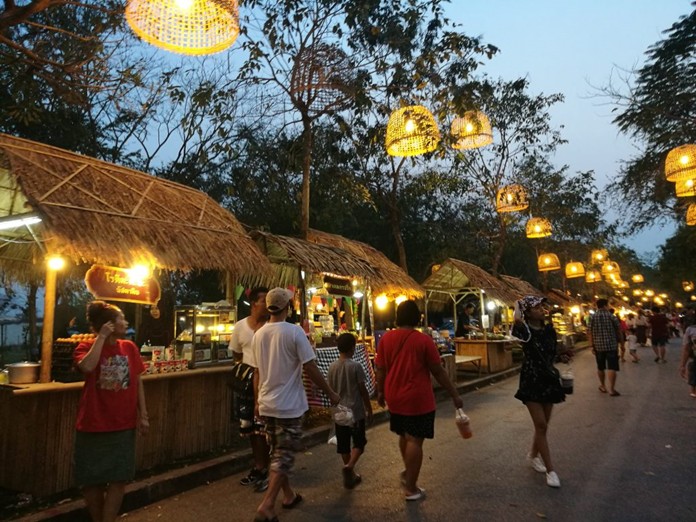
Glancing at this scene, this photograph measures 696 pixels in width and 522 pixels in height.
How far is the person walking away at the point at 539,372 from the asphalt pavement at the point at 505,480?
39 cm

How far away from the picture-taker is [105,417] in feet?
11.5

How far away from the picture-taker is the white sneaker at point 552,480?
4.78 meters

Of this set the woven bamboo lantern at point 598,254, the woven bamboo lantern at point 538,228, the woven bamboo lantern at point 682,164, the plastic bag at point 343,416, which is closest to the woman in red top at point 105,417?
the plastic bag at point 343,416

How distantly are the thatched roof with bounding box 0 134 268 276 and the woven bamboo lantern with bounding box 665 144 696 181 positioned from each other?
806 centimetres

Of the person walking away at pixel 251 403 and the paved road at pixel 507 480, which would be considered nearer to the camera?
the paved road at pixel 507 480

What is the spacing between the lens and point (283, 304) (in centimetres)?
424

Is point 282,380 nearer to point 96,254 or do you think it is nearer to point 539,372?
point 539,372

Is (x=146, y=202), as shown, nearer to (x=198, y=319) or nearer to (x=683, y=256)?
(x=198, y=319)

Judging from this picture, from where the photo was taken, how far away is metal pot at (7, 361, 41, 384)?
16.5 feet

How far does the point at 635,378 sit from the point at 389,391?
11.5m

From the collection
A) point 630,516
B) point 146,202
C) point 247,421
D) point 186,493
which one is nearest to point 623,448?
point 630,516

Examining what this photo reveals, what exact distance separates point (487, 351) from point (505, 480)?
10080 millimetres

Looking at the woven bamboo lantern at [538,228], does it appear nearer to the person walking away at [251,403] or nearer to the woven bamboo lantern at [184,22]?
the person walking away at [251,403]

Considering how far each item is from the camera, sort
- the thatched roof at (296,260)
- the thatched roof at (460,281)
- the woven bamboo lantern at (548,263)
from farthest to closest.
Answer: the woven bamboo lantern at (548,263) < the thatched roof at (460,281) < the thatched roof at (296,260)
